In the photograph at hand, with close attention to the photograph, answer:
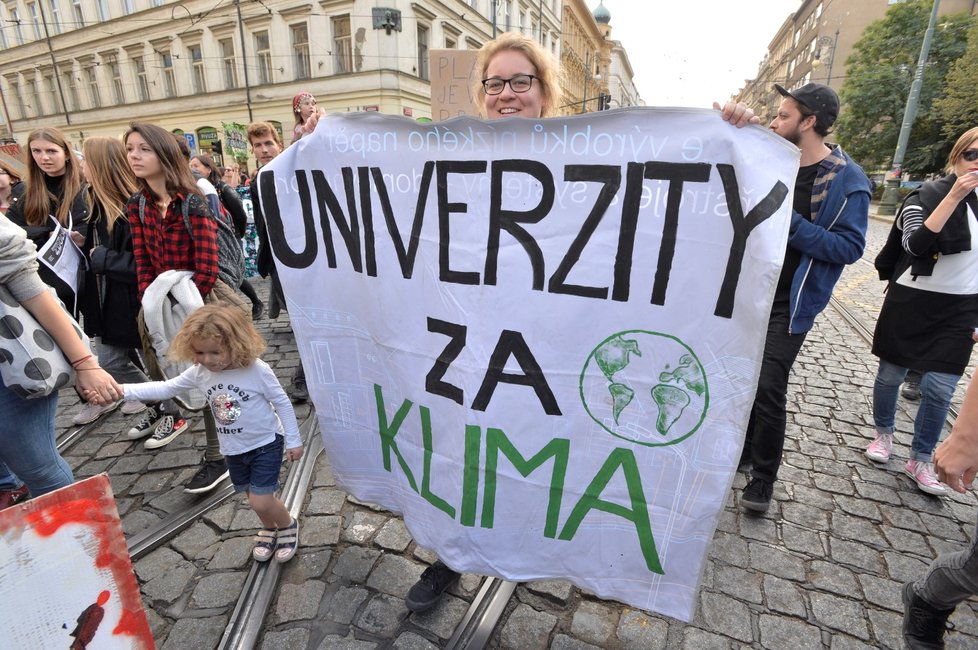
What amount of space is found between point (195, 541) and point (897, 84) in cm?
3740

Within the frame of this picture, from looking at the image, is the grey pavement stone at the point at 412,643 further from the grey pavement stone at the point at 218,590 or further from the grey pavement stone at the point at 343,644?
the grey pavement stone at the point at 218,590

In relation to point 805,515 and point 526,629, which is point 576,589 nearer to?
point 526,629

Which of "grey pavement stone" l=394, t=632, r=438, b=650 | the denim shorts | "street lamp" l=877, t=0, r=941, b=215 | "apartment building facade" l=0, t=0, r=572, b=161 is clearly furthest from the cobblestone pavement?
"street lamp" l=877, t=0, r=941, b=215

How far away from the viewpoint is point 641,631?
76.5 inches

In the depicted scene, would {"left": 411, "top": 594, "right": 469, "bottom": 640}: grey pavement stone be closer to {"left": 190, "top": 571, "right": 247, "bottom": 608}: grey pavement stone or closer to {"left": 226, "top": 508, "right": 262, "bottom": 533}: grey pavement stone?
{"left": 190, "top": 571, "right": 247, "bottom": 608}: grey pavement stone

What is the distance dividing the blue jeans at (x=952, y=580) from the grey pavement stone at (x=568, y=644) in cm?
118

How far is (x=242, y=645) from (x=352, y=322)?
4.10 ft

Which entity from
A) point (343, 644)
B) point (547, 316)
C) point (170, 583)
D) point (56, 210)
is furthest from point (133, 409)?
point (547, 316)

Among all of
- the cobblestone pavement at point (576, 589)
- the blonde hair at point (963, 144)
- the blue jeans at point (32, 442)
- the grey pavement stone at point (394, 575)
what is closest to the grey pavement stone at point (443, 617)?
the cobblestone pavement at point (576, 589)

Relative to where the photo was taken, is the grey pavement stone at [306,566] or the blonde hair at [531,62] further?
the grey pavement stone at [306,566]

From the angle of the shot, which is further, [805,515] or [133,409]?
[133,409]

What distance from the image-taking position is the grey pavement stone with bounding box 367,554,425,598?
7.02 feet

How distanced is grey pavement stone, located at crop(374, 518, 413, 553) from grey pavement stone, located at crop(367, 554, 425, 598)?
61 mm

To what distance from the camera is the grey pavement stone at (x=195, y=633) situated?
74.5 inches
